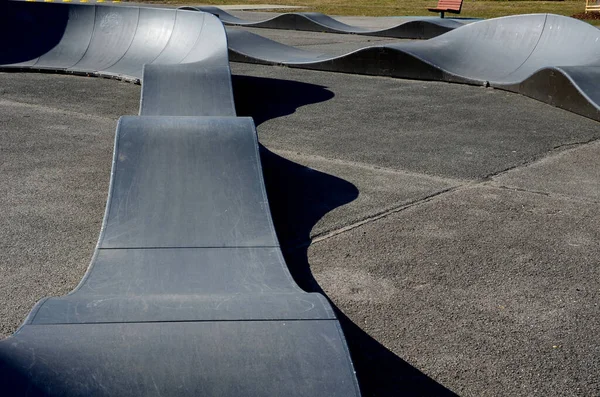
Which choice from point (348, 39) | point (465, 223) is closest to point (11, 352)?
point (465, 223)

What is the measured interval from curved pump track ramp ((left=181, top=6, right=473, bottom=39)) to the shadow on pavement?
7592 millimetres

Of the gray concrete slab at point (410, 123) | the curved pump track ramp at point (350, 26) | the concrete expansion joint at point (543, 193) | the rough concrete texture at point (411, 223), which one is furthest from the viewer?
the curved pump track ramp at point (350, 26)

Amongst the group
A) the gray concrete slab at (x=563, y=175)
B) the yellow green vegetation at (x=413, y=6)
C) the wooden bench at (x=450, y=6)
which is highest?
the gray concrete slab at (x=563, y=175)

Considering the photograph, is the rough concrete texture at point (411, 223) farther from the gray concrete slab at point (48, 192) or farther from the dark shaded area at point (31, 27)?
the dark shaded area at point (31, 27)

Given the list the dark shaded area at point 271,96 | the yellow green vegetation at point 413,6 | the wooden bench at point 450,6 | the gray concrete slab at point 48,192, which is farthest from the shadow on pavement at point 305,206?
the yellow green vegetation at point 413,6

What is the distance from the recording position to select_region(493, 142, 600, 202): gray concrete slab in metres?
6.39

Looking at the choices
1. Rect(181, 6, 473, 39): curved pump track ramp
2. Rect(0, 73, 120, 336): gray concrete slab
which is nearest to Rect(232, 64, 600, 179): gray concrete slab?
Rect(0, 73, 120, 336): gray concrete slab

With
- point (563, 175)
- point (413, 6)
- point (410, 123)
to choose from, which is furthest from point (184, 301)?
point (413, 6)

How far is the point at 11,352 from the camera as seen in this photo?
2.77 metres

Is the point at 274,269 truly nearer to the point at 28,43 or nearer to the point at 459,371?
→ the point at 459,371

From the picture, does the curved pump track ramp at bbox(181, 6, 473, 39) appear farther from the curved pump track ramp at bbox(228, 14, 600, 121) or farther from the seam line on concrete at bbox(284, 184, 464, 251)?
the seam line on concrete at bbox(284, 184, 464, 251)

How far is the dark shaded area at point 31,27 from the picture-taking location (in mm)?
13484

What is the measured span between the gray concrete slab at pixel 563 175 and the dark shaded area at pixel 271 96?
3285mm

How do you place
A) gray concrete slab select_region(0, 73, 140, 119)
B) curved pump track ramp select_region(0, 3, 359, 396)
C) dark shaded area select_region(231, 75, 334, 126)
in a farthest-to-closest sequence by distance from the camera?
gray concrete slab select_region(0, 73, 140, 119) → dark shaded area select_region(231, 75, 334, 126) → curved pump track ramp select_region(0, 3, 359, 396)
